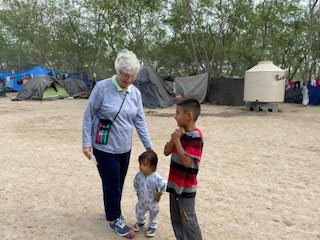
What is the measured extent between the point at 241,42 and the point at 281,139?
12117 mm

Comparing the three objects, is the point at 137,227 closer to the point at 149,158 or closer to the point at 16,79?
the point at 149,158

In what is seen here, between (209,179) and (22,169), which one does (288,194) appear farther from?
(22,169)

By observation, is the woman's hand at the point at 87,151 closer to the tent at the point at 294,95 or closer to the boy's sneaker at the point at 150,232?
the boy's sneaker at the point at 150,232

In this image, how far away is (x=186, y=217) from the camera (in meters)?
2.38

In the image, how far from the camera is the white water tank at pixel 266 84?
1348 cm

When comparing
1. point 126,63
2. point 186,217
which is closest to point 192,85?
point 126,63

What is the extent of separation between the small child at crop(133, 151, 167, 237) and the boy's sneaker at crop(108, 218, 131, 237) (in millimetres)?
181

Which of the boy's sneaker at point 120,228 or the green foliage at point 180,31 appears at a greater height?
the green foliage at point 180,31

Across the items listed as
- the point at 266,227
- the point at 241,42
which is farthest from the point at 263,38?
the point at 266,227

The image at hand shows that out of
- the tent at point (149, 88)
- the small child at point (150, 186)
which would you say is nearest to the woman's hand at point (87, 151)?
the small child at point (150, 186)

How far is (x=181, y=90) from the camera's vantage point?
1759 cm

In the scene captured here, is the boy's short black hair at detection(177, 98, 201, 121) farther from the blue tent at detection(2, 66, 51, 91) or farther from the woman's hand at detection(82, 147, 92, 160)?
the blue tent at detection(2, 66, 51, 91)

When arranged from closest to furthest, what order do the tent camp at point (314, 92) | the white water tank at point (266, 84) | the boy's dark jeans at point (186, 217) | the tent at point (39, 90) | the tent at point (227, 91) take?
1. the boy's dark jeans at point (186, 217)
2. the white water tank at point (266, 84)
3. the tent at point (227, 91)
4. the tent camp at point (314, 92)
5. the tent at point (39, 90)

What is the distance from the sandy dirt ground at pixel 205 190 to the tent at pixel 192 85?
10.2 metres
